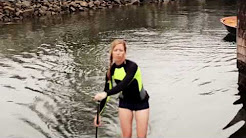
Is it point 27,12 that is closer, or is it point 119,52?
point 119,52

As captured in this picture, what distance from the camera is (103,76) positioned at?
1547cm

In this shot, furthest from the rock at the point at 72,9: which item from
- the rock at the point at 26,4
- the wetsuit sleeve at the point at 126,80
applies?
the wetsuit sleeve at the point at 126,80

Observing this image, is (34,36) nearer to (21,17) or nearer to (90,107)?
(21,17)

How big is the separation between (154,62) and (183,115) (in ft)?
22.9

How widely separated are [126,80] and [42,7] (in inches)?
1371

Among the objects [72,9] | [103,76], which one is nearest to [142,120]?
[103,76]

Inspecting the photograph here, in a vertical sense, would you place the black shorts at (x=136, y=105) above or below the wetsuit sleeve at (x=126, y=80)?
below

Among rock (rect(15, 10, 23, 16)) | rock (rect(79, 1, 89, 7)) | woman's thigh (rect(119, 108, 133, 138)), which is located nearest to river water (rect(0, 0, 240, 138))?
woman's thigh (rect(119, 108, 133, 138))

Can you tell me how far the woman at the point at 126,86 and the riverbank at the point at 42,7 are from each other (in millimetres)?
29677

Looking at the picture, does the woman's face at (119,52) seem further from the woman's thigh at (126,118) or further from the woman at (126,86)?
the woman's thigh at (126,118)

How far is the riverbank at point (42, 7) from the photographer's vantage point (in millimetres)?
35906

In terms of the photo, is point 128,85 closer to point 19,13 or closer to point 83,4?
point 19,13

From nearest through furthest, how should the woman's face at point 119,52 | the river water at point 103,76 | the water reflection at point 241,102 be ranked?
the woman's face at point 119,52 < the water reflection at point 241,102 < the river water at point 103,76

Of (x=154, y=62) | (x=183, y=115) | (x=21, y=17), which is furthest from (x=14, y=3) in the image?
(x=183, y=115)
